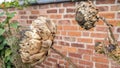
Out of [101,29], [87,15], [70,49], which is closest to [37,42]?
[87,15]

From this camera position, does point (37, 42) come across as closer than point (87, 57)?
Yes

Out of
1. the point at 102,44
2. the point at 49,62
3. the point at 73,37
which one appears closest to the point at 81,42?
the point at 73,37

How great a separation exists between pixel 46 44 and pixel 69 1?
2.02m

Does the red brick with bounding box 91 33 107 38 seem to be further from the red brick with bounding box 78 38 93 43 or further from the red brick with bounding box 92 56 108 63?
the red brick with bounding box 92 56 108 63

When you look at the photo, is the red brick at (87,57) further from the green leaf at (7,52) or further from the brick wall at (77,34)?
the green leaf at (7,52)

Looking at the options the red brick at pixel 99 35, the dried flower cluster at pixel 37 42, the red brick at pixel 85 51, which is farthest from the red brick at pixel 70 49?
the dried flower cluster at pixel 37 42

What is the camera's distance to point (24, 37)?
150 cm

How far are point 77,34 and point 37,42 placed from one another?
6.60 ft

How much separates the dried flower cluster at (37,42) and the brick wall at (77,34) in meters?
1.42

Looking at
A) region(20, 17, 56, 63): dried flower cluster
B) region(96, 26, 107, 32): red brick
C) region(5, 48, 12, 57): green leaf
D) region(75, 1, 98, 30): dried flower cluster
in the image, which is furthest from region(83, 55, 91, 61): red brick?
region(75, 1, 98, 30): dried flower cluster

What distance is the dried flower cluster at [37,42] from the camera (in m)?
1.39

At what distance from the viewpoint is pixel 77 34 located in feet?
11.1

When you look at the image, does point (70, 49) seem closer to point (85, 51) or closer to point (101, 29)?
point (85, 51)

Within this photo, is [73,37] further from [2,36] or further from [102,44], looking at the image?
[102,44]
